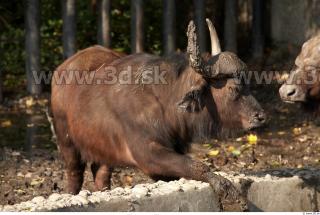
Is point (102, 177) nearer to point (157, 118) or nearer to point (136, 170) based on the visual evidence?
point (136, 170)

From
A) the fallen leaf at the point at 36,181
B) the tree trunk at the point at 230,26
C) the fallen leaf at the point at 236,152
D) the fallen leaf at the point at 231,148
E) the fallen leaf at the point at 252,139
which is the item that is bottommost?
the fallen leaf at the point at 36,181

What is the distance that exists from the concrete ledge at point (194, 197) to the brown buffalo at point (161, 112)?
0.30 m

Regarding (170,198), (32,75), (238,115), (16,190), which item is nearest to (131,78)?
(238,115)

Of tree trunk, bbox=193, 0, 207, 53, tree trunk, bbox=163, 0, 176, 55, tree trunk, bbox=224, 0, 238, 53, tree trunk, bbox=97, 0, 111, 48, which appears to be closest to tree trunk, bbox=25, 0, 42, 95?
tree trunk, bbox=97, 0, 111, 48

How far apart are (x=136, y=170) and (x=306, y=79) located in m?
3.50

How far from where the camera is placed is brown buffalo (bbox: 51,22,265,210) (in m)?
7.79

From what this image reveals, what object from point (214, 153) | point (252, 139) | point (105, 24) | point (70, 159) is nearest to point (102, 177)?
point (70, 159)

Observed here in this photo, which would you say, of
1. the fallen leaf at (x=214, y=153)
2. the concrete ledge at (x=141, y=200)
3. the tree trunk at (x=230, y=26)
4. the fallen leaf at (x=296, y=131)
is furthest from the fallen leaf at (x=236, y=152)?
the tree trunk at (x=230, y=26)

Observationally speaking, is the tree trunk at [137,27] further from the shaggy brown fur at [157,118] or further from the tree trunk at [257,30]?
the shaggy brown fur at [157,118]

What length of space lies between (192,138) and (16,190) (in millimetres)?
2738

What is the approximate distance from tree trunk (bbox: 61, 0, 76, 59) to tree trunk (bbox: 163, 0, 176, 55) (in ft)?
6.18

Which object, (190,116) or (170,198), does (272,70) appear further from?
(170,198)

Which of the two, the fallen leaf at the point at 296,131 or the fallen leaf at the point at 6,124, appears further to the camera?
the fallen leaf at the point at 6,124

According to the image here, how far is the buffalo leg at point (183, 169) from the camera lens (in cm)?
723
